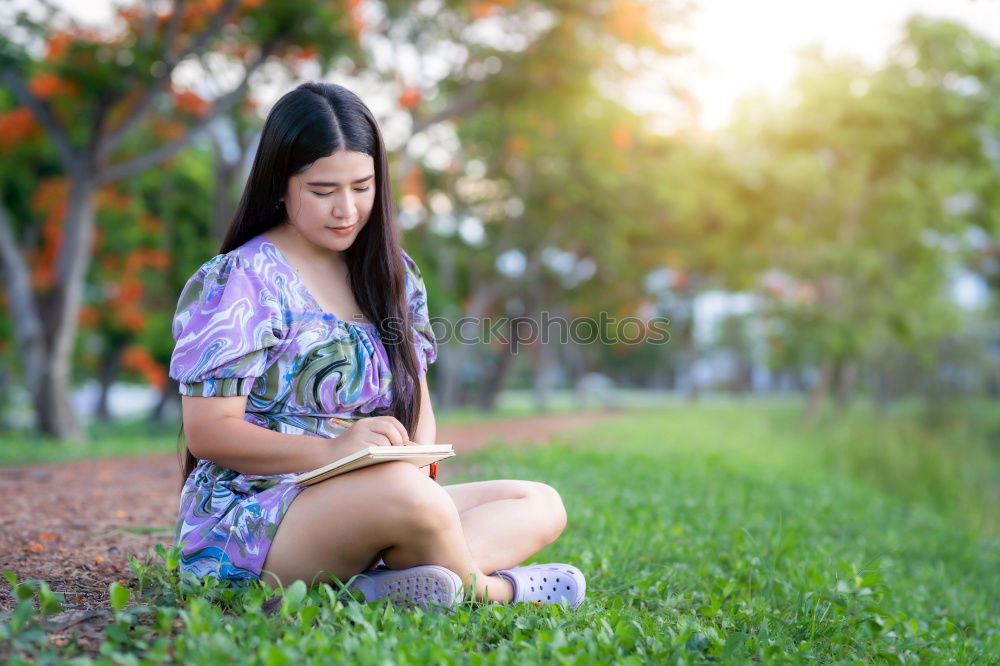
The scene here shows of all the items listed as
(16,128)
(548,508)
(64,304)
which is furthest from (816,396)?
(548,508)

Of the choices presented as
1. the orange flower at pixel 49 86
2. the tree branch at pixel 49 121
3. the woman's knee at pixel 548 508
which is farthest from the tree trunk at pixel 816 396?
the woman's knee at pixel 548 508

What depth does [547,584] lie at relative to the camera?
2.58m

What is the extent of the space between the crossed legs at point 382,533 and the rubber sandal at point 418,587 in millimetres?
37

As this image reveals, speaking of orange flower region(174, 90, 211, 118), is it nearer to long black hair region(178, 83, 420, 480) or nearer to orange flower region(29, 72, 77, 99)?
orange flower region(29, 72, 77, 99)

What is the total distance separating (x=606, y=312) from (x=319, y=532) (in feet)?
60.8

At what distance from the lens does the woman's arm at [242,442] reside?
2230 mm

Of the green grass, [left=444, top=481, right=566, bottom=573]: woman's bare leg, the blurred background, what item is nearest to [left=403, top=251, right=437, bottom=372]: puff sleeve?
[left=444, top=481, right=566, bottom=573]: woman's bare leg

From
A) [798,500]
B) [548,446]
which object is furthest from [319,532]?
[548,446]

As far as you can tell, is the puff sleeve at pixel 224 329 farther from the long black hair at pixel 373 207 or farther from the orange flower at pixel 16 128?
the orange flower at pixel 16 128

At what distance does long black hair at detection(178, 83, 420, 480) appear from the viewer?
2422 millimetres

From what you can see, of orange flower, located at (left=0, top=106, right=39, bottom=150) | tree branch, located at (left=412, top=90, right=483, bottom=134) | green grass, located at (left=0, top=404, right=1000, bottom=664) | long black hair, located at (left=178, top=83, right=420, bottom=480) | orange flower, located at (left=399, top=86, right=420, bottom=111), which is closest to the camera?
green grass, located at (left=0, top=404, right=1000, bottom=664)

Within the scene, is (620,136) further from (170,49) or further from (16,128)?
(16,128)

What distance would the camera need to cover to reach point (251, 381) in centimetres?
228

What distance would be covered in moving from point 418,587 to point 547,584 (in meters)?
0.44
